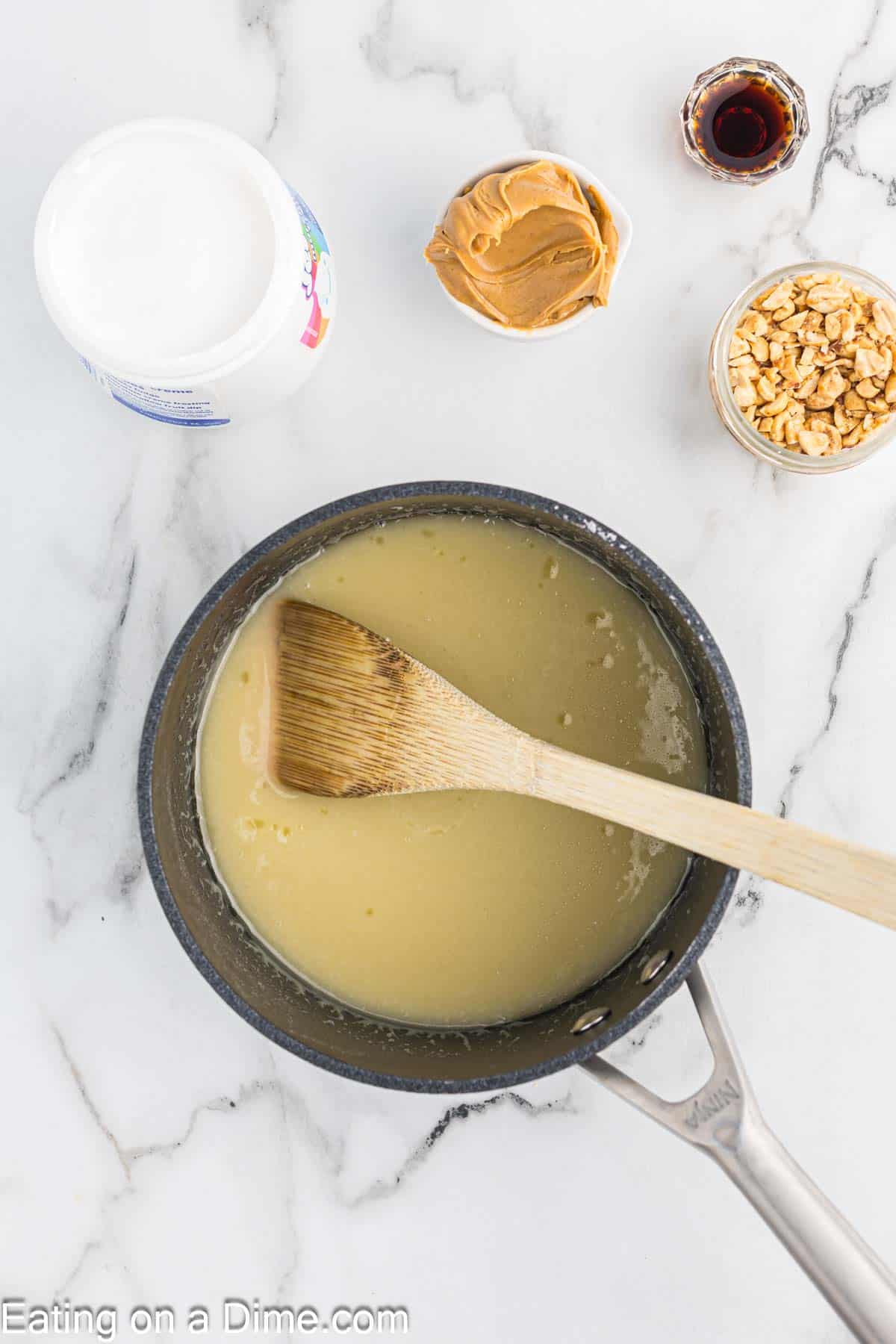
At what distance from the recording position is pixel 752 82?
39.1 inches

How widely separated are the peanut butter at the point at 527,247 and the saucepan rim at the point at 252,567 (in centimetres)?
21

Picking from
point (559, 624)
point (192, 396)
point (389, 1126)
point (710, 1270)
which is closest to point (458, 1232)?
point (389, 1126)

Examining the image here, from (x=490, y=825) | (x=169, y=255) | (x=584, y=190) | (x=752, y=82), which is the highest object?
(x=752, y=82)

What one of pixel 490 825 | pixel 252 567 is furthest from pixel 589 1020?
pixel 252 567

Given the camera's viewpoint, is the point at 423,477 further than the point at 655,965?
Yes

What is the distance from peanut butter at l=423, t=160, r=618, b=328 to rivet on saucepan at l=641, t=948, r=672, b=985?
53 centimetres

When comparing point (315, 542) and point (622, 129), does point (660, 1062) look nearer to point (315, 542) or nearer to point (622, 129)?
point (315, 542)

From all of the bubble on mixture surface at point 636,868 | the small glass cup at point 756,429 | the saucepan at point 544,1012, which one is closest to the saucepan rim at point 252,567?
the saucepan at point 544,1012

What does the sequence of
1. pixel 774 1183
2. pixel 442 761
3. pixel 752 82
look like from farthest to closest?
pixel 752 82, pixel 442 761, pixel 774 1183

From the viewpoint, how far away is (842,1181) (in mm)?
1021

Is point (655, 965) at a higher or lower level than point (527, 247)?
lower

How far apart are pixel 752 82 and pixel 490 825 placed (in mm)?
704

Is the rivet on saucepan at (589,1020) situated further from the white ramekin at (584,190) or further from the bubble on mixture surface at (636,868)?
the white ramekin at (584,190)

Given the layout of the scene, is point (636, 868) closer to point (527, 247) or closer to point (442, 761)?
point (442, 761)
